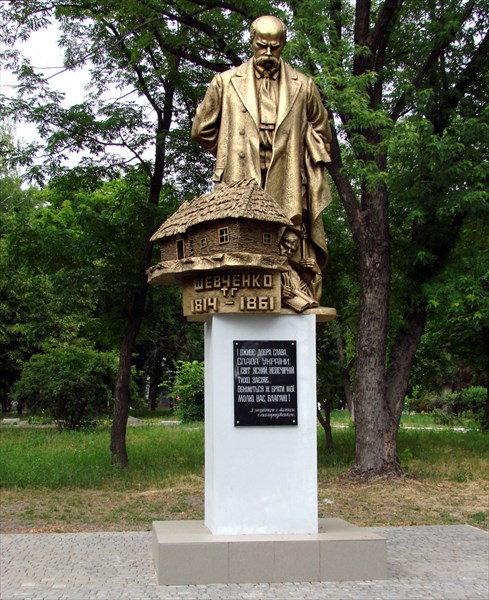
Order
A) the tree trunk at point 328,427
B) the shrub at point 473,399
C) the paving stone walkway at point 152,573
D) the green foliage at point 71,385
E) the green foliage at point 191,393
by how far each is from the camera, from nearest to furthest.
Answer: the paving stone walkway at point 152,573, the tree trunk at point 328,427, the green foliage at point 71,385, the green foliage at point 191,393, the shrub at point 473,399

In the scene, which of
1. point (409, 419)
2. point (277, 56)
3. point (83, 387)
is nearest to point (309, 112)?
point (277, 56)

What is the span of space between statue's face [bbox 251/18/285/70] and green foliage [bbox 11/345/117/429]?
1753 cm

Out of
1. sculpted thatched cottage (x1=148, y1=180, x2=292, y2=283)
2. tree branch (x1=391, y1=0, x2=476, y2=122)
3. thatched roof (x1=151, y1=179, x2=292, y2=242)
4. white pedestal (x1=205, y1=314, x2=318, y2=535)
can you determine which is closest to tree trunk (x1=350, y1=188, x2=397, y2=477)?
tree branch (x1=391, y1=0, x2=476, y2=122)

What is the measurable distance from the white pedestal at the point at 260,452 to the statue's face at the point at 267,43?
8.55ft

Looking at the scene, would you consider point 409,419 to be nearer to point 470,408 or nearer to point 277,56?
point 470,408

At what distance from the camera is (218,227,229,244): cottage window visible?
24.9 feet

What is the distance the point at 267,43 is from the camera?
862 cm

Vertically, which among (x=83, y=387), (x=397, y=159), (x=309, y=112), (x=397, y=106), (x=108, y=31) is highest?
(x=108, y=31)

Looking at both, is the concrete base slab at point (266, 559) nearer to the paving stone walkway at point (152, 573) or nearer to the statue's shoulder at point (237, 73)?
the paving stone walkway at point (152, 573)

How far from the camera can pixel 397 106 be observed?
15.0 metres

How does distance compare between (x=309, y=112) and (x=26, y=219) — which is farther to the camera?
(x=26, y=219)

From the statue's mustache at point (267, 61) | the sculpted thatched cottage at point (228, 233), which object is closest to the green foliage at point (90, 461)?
the sculpted thatched cottage at point (228, 233)

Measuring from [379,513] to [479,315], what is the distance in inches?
127

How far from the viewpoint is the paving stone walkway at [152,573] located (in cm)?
673
